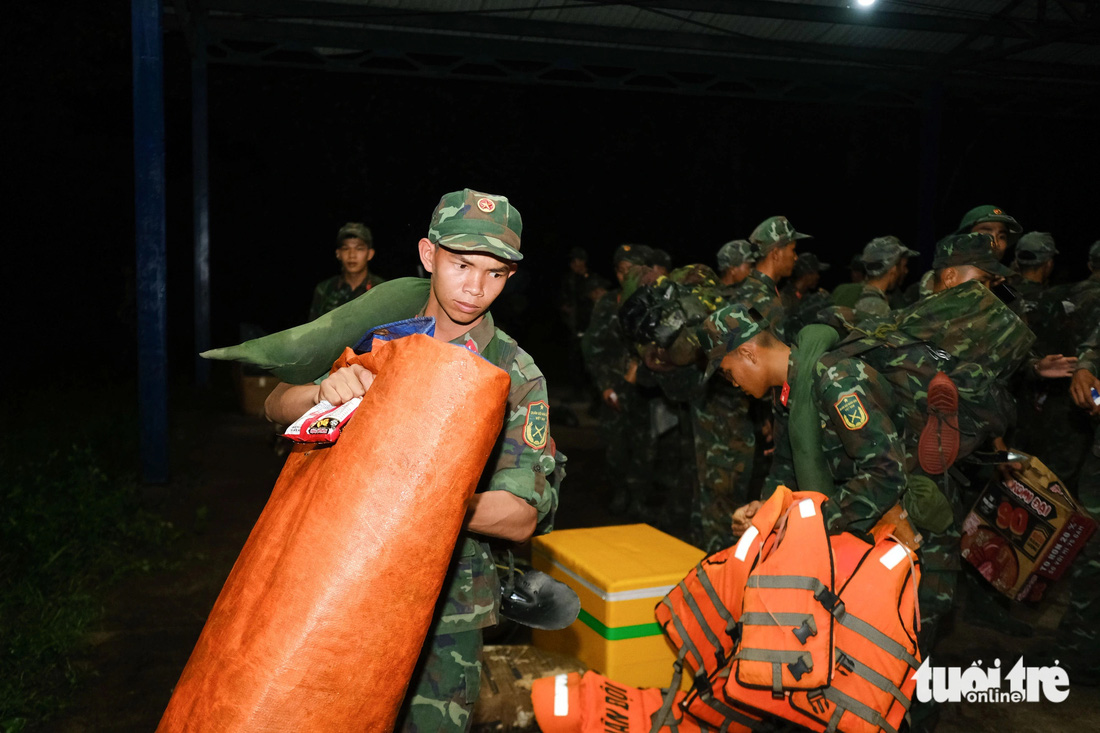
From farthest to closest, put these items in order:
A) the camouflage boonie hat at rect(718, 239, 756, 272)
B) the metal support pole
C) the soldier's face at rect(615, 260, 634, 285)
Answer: the metal support pole → the soldier's face at rect(615, 260, 634, 285) → the camouflage boonie hat at rect(718, 239, 756, 272)

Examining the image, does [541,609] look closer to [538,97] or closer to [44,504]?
[44,504]

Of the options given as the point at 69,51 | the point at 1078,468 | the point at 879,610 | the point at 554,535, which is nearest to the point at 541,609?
the point at 879,610

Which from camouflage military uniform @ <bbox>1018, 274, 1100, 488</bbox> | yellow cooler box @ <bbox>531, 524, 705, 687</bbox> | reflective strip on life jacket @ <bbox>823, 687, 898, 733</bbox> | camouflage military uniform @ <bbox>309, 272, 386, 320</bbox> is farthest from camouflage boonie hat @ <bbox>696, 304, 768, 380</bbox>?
camouflage military uniform @ <bbox>309, 272, 386, 320</bbox>

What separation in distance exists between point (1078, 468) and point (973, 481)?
5.61 feet

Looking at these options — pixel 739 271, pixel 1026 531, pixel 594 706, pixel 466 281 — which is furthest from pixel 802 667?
pixel 739 271

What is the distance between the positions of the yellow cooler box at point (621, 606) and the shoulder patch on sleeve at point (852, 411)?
1.07 metres

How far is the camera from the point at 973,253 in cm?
400

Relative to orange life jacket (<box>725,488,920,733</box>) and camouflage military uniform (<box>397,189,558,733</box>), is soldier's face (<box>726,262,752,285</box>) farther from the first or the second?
camouflage military uniform (<box>397,189,558,733</box>)

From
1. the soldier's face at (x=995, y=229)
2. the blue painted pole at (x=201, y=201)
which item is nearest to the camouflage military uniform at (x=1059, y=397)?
the soldier's face at (x=995, y=229)

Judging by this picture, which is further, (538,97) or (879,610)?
(538,97)

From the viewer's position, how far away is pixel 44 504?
570 cm

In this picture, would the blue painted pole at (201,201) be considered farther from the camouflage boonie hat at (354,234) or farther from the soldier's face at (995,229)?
the soldier's face at (995,229)

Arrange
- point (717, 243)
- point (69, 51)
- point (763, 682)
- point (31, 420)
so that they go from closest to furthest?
point (763, 682) → point (31, 420) → point (69, 51) → point (717, 243)

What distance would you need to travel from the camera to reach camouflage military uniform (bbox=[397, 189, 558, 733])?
196 centimetres
